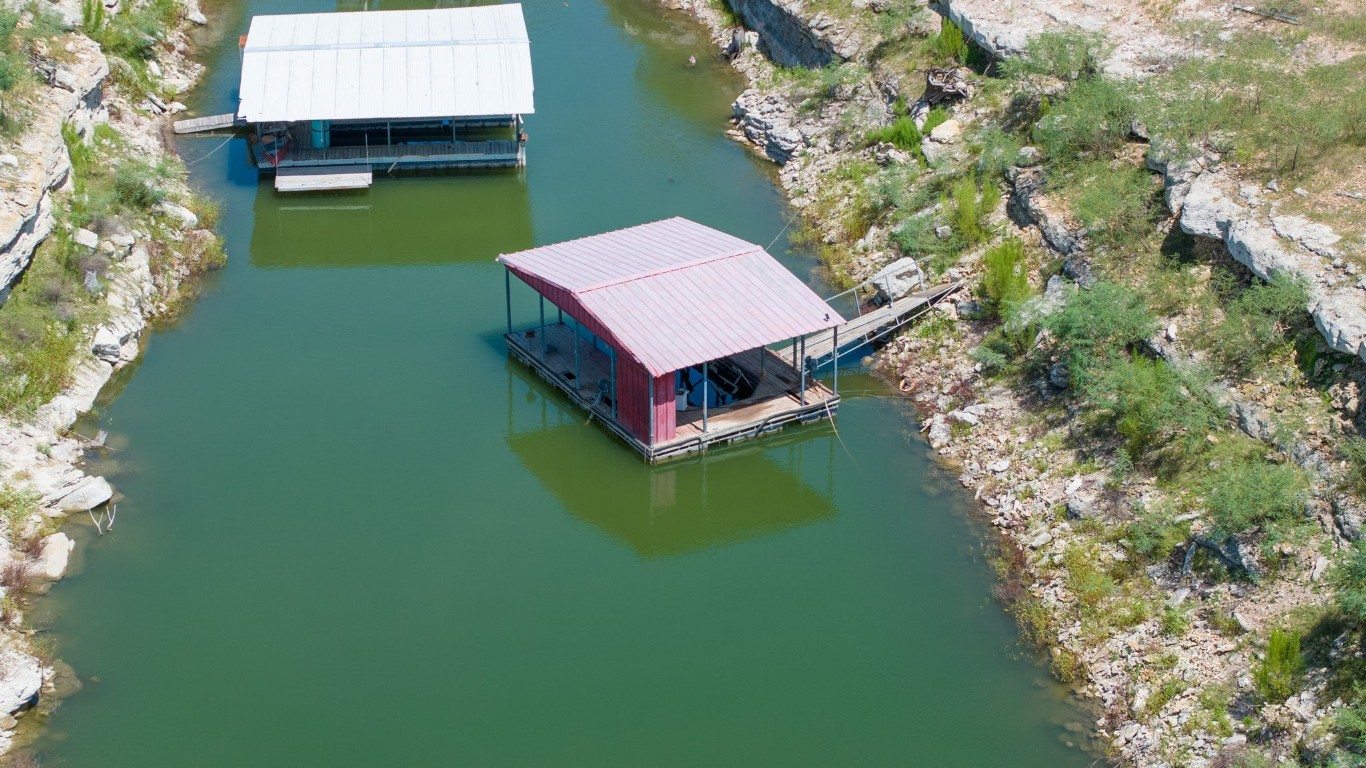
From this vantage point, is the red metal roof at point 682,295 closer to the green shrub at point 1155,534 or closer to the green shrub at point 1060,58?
→ the green shrub at point 1155,534

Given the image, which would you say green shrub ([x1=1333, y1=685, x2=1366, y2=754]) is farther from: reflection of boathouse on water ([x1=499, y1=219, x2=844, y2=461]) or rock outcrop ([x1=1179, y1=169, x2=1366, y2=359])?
reflection of boathouse on water ([x1=499, y1=219, x2=844, y2=461])

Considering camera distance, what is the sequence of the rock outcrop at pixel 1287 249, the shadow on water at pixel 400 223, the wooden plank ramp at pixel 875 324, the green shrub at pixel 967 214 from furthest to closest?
1. the shadow on water at pixel 400 223
2. the green shrub at pixel 967 214
3. the wooden plank ramp at pixel 875 324
4. the rock outcrop at pixel 1287 249

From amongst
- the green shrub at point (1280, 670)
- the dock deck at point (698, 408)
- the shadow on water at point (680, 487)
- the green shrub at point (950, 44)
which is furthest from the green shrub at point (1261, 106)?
the green shrub at point (1280, 670)

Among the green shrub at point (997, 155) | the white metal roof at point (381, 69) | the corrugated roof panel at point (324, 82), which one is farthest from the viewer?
the white metal roof at point (381, 69)

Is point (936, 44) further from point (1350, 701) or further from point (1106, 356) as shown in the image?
point (1350, 701)

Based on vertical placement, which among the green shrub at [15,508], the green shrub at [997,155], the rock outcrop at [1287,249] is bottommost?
the green shrub at [15,508]

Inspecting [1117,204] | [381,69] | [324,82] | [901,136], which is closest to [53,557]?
[324,82]

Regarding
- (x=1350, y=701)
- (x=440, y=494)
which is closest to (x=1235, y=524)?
(x=1350, y=701)
